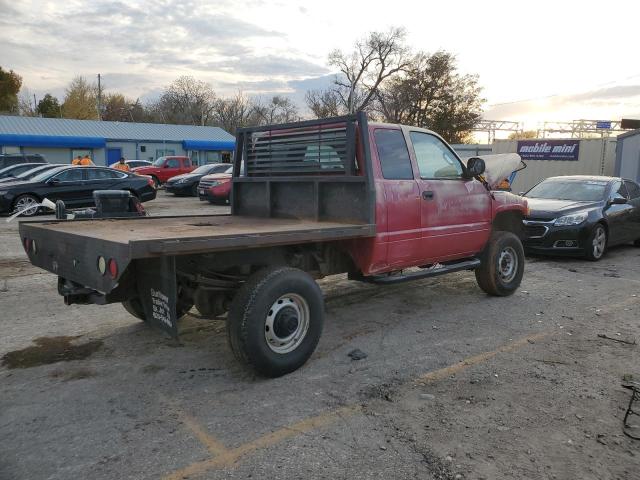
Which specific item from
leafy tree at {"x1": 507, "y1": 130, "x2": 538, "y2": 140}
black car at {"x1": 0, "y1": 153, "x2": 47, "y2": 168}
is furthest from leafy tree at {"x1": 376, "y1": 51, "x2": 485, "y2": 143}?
black car at {"x1": 0, "y1": 153, "x2": 47, "y2": 168}

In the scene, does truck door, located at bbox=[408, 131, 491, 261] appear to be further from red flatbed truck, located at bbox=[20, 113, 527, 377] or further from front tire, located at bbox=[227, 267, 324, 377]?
front tire, located at bbox=[227, 267, 324, 377]

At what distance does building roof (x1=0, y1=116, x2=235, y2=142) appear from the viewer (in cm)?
3850

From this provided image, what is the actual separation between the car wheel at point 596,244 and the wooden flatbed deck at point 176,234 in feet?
20.3

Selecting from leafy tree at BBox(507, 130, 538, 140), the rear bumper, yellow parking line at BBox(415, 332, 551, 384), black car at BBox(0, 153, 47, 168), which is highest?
leafy tree at BBox(507, 130, 538, 140)

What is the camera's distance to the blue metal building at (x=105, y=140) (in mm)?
37094

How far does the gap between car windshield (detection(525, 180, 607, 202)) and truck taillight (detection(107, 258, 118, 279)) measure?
924 centimetres

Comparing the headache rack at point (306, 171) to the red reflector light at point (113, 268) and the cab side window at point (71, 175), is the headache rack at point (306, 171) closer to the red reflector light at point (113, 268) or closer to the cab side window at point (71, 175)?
the red reflector light at point (113, 268)

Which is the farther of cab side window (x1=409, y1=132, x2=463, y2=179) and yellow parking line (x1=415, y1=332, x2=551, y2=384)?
cab side window (x1=409, y1=132, x2=463, y2=179)

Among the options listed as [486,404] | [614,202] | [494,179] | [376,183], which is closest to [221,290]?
[376,183]

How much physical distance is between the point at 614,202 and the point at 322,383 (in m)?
8.19

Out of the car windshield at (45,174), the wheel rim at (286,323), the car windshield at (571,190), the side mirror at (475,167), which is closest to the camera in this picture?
the wheel rim at (286,323)

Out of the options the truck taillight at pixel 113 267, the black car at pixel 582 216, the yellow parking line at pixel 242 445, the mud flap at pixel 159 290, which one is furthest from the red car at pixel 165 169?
the yellow parking line at pixel 242 445

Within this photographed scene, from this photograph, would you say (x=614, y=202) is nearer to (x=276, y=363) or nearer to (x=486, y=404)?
(x=486, y=404)

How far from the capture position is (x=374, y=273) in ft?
16.3
